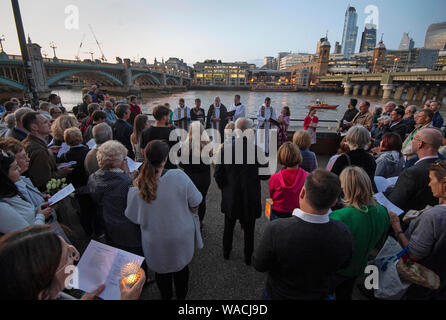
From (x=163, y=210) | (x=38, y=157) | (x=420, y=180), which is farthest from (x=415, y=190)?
(x=38, y=157)

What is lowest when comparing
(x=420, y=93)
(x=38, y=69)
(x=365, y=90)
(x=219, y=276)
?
(x=219, y=276)

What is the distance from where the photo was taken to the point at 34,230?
94 centimetres

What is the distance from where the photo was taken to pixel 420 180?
2.26m

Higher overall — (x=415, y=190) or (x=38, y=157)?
(x=38, y=157)

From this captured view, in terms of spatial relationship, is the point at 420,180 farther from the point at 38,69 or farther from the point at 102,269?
the point at 38,69

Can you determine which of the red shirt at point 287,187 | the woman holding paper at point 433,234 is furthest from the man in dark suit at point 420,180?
the red shirt at point 287,187

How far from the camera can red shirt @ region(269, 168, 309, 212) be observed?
244 cm

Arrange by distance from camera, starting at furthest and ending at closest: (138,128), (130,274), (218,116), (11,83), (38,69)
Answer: (38,69)
(11,83)
(218,116)
(138,128)
(130,274)

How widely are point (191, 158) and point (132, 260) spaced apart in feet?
5.71

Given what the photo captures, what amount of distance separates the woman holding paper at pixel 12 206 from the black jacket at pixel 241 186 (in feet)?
6.16

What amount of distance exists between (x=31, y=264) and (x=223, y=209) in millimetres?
2169

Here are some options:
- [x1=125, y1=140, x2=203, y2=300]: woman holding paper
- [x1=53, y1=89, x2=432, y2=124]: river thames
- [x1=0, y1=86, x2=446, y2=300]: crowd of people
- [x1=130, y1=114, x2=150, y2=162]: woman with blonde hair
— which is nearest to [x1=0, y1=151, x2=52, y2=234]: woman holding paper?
[x1=0, y1=86, x2=446, y2=300]: crowd of people
